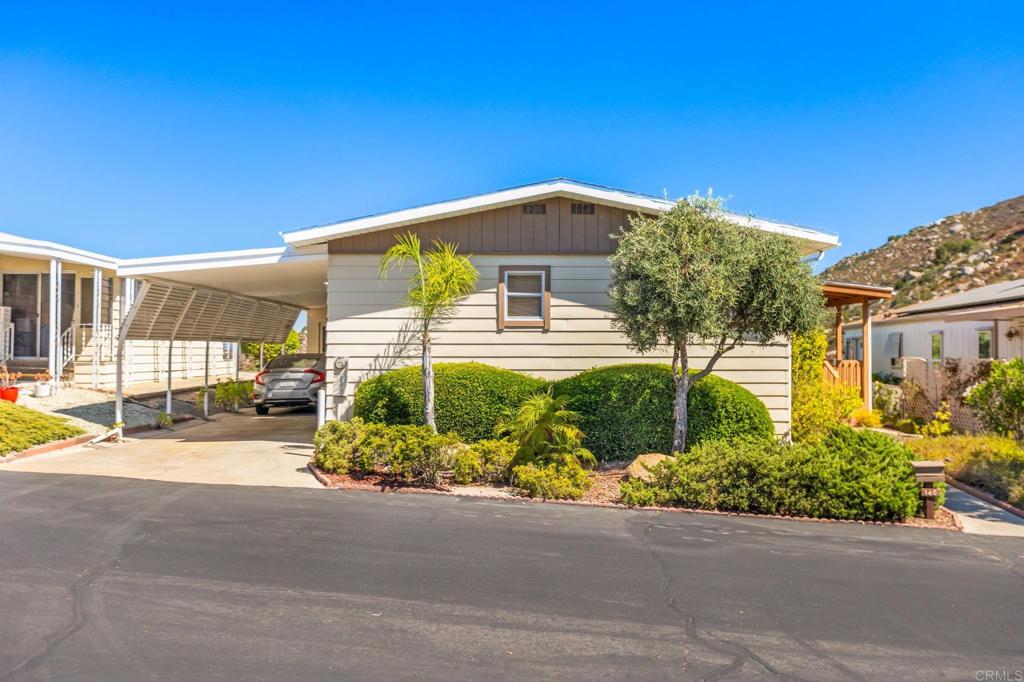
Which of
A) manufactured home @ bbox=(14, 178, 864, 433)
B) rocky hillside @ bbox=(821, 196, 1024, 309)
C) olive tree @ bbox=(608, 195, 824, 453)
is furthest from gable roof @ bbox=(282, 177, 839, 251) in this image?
rocky hillside @ bbox=(821, 196, 1024, 309)

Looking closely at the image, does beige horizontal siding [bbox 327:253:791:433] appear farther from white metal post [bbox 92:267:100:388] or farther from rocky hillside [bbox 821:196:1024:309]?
rocky hillside [bbox 821:196:1024:309]

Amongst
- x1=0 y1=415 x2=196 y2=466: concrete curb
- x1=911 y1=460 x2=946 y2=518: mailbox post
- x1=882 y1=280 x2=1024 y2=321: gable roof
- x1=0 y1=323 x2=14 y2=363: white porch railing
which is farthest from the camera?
x1=882 y1=280 x2=1024 y2=321: gable roof

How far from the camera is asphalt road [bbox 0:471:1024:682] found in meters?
3.73

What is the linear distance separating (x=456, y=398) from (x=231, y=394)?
30.9ft

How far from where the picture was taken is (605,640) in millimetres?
4066

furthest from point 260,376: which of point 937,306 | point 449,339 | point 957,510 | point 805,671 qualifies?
point 937,306

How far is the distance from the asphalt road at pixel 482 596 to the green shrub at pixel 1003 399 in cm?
546

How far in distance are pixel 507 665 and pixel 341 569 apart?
198 centimetres

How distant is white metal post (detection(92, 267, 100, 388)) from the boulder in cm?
1299

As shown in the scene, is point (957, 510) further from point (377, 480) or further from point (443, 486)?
point (377, 480)

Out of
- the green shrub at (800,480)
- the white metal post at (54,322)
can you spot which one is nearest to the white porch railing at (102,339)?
the white metal post at (54,322)

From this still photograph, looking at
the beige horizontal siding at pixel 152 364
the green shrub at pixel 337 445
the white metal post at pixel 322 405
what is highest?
the beige horizontal siding at pixel 152 364

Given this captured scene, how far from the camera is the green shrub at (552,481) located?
8312 millimetres

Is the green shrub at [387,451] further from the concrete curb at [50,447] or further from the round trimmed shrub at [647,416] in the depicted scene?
the concrete curb at [50,447]
